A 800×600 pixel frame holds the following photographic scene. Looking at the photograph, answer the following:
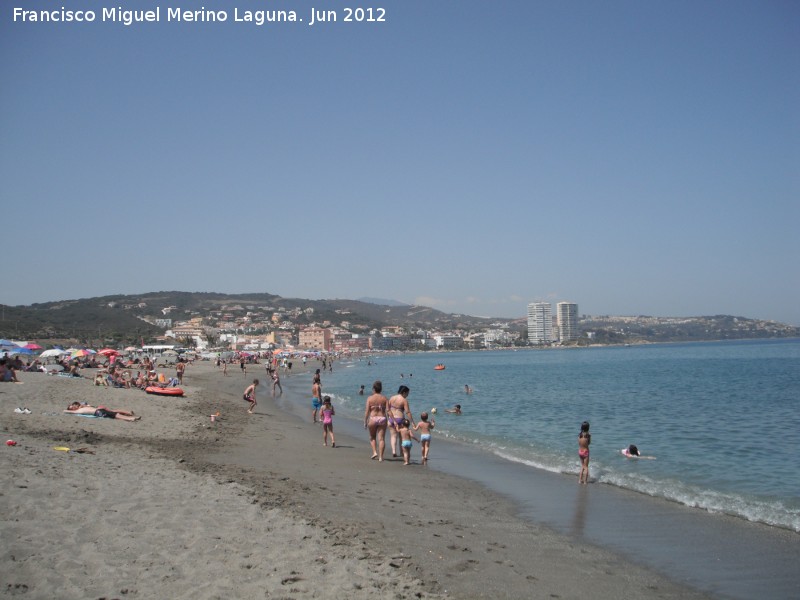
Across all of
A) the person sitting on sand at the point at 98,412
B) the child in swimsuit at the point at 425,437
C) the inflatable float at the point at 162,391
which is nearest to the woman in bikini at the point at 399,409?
the child in swimsuit at the point at 425,437

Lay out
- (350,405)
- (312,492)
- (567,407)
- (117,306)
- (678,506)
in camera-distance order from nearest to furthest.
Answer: (312,492), (678,506), (567,407), (350,405), (117,306)

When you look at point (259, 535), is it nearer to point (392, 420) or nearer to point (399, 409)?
point (399, 409)

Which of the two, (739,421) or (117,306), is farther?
(117,306)

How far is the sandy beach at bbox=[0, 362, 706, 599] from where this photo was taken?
4669 millimetres

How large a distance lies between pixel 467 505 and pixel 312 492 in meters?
2.26

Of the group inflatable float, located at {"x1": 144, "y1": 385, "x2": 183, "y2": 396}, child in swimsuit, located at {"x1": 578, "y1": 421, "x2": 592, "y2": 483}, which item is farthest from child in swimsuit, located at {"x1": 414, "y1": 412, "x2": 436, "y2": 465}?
inflatable float, located at {"x1": 144, "y1": 385, "x2": 183, "y2": 396}

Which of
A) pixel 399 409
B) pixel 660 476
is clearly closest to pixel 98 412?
pixel 399 409

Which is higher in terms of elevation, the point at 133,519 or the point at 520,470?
the point at 133,519

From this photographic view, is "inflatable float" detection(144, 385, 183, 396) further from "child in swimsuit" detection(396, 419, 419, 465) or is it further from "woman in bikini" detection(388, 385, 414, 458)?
"child in swimsuit" detection(396, 419, 419, 465)

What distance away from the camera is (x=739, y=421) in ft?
66.8

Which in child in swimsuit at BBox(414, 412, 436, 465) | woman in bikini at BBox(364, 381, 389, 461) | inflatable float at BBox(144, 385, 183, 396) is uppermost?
woman in bikini at BBox(364, 381, 389, 461)

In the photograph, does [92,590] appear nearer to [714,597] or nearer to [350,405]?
[714,597]

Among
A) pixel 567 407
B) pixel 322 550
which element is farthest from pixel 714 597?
pixel 567 407

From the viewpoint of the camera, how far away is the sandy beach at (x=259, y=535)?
4.67 metres
